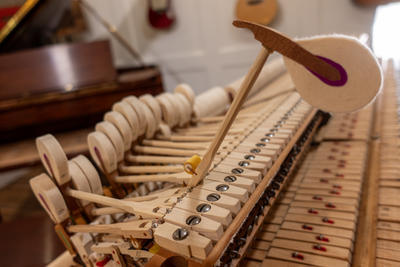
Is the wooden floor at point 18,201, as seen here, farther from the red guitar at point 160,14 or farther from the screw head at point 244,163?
the screw head at point 244,163

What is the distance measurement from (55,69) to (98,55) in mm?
501

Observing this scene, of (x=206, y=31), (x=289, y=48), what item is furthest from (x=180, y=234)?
(x=206, y=31)

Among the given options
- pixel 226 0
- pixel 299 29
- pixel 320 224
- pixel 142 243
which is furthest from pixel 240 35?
pixel 142 243

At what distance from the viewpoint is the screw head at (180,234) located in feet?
2.55

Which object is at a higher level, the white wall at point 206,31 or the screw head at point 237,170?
the white wall at point 206,31

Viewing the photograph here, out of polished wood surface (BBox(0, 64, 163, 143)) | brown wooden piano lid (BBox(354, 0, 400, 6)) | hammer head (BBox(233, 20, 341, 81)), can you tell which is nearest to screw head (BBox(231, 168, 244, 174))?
hammer head (BBox(233, 20, 341, 81))

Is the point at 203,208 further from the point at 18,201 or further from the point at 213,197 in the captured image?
the point at 18,201

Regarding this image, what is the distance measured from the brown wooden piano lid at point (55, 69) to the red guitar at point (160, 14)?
181cm

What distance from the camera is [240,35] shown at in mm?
4766

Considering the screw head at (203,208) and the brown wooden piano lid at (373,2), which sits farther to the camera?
the brown wooden piano lid at (373,2)

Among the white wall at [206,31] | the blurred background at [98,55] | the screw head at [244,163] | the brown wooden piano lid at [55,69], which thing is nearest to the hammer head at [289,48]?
the screw head at [244,163]

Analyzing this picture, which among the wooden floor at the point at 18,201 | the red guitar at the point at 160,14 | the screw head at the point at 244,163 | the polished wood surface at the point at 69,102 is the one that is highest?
the red guitar at the point at 160,14

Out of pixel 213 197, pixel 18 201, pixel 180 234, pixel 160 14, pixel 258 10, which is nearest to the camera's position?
pixel 180 234

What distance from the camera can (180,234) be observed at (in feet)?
2.57
